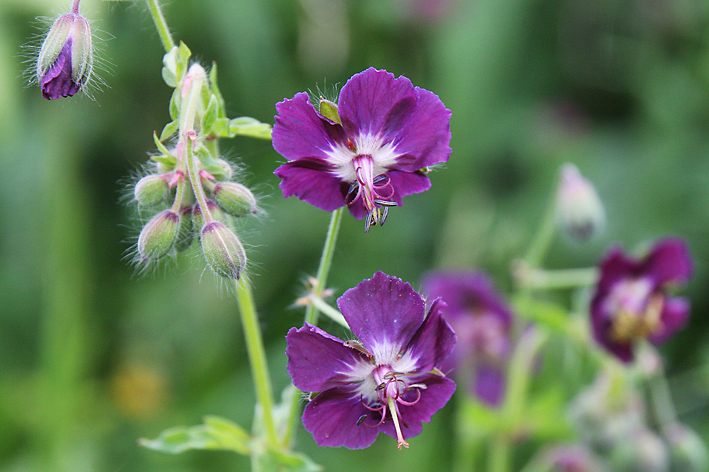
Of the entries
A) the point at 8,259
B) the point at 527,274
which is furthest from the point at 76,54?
the point at 8,259

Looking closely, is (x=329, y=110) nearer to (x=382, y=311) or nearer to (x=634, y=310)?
(x=382, y=311)

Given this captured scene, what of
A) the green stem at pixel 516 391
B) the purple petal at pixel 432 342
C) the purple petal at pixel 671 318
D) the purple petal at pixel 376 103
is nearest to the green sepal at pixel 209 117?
the purple petal at pixel 376 103

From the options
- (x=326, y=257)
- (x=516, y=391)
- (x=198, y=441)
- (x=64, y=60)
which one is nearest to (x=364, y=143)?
(x=326, y=257)

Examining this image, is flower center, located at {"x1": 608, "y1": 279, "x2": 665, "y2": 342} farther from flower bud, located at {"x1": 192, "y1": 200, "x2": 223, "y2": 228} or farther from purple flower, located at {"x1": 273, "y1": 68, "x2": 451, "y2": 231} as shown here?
flower bud, located at {"x1": 192, "y1": 200, "x2": 223, "y2": 228}

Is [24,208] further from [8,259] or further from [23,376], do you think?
[23,376]

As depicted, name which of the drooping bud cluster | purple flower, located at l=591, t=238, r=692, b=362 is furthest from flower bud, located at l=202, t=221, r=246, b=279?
purple flower, located at l=591, t=238, r=692, b=362

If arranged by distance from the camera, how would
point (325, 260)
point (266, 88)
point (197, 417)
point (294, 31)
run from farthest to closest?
point (294, 31)
point (266, 88)
point (197, 417)
point (325, 260)
